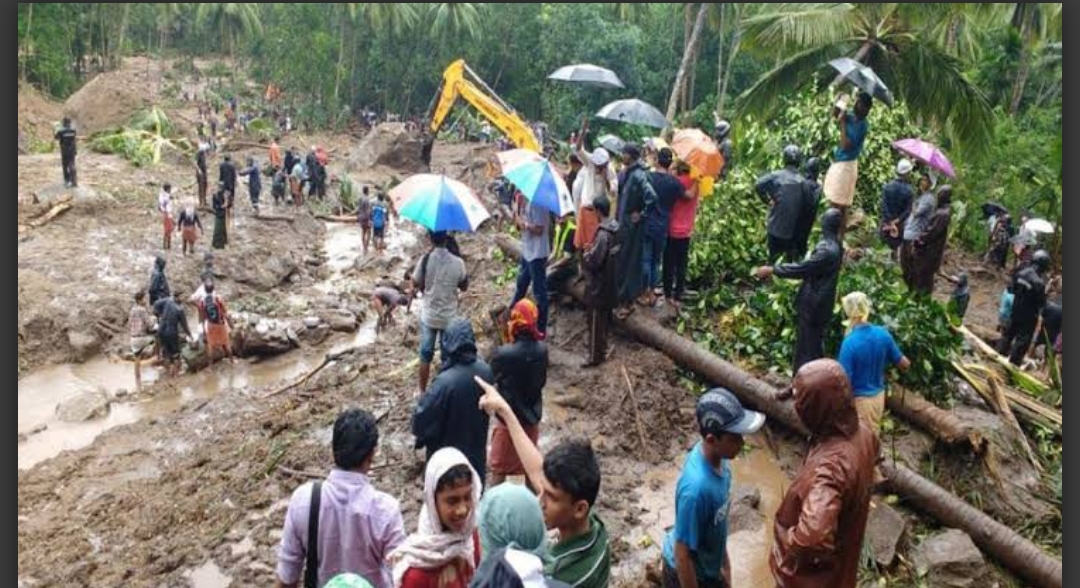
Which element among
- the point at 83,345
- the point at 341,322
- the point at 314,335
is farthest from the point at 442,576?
the point at 83,345

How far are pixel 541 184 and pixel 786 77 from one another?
8.92 m

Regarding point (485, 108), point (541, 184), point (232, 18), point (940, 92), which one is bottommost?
point (541, 184)

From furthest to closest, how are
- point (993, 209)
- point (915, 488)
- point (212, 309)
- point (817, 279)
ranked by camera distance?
point (993, 209)
point (212, 309)
point (817, 279)
point (915, 488)

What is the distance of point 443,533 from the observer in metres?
2.80

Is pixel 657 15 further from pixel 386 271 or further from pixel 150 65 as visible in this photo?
pixel 150 65

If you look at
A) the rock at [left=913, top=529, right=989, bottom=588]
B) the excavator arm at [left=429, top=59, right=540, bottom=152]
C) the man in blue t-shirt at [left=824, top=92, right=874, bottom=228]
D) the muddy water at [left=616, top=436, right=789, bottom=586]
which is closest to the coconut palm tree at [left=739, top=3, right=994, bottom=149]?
the excavator arm at [left=429, top=59, right=540, bottom=152]

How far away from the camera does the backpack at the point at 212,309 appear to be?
1098cm

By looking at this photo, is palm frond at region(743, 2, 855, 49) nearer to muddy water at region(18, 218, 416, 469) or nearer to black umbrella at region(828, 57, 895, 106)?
black umbrella at region(828, 57, 895, 106)

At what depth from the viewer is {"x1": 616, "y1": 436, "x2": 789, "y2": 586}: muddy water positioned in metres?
5.18

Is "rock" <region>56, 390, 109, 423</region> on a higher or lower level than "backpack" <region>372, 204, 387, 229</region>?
lower

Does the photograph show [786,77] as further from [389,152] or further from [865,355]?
[389,152]

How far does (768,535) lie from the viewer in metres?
5.52

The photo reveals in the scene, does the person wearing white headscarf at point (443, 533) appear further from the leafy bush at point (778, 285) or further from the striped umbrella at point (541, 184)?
the leafy bush at point (778, 285)

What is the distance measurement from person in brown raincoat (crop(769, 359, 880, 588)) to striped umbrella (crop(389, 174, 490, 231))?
3.88 meters
